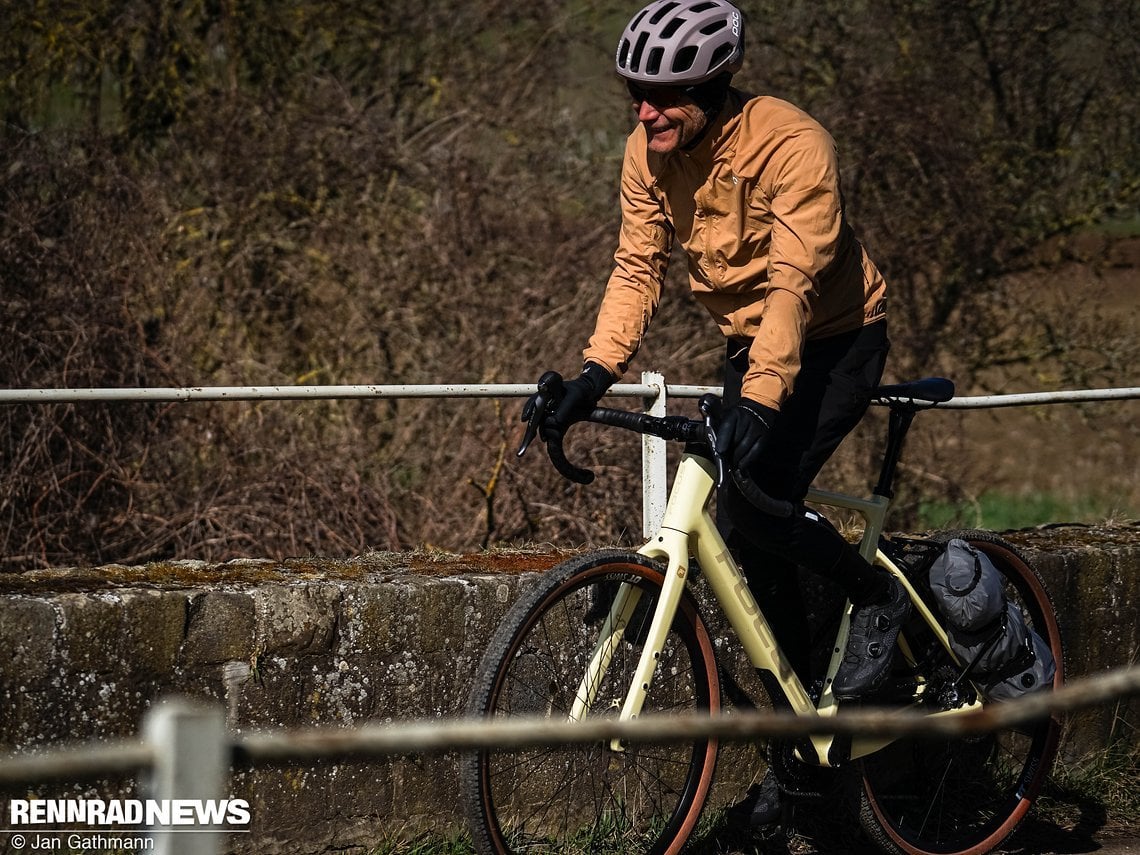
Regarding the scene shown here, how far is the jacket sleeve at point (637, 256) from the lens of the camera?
358cm

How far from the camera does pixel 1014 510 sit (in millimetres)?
10211

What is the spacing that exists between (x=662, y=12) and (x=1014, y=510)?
762 cm

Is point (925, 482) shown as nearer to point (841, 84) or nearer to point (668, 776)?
point (841, 84)

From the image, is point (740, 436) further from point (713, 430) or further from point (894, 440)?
point (894, 440)

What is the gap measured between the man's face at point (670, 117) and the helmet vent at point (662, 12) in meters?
0.15

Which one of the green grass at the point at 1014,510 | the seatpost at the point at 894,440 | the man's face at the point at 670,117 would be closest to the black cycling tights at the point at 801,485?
the seatpost at the point at 894,440

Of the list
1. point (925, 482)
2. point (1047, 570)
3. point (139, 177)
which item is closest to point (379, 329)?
point (139, 177)

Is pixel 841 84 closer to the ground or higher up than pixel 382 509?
higher up

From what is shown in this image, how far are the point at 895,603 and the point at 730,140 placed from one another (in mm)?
1298

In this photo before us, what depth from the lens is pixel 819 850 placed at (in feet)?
13.4

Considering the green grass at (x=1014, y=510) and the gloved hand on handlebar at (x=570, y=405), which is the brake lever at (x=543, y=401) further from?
the green grass at (x=1014, y=510)
